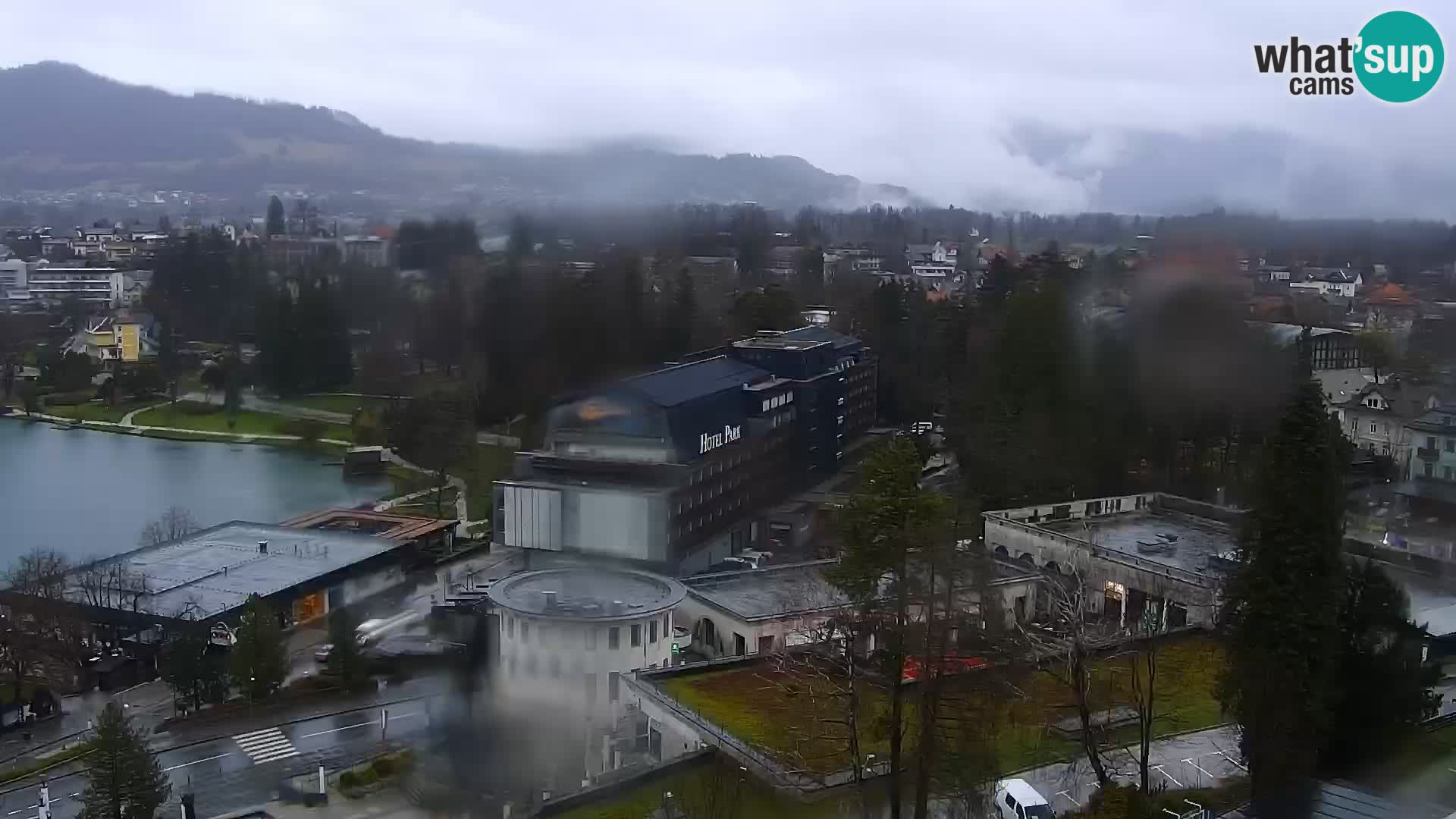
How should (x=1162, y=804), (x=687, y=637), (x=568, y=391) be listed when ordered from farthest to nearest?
1. (x=568, y=391)
2. (x=687, y=637)
3. (x=1162, y=804)

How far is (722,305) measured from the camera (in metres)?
8.33

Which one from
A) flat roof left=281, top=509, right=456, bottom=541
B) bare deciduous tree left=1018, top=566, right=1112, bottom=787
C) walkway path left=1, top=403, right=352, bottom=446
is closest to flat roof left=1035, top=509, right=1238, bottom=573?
bare deciduous tree left=1018, top=566, right=1112, bottom=787

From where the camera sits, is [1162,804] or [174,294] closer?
[1162,804]

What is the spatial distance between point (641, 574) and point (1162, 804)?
1.67 metres

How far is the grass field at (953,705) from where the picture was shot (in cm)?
267

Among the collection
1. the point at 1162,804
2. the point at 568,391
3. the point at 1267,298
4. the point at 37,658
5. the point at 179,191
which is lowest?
the point at 37,658

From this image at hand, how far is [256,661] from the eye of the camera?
397 cm

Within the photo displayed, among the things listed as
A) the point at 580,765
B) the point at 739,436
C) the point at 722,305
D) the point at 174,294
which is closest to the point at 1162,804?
the point at 580,765

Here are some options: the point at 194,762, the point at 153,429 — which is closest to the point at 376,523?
the point at 194,762

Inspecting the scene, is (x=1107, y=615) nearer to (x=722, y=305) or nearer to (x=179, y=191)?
(x=722, y=305)

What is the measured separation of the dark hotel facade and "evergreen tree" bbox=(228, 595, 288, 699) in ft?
2.83

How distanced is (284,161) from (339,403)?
7.22 feet

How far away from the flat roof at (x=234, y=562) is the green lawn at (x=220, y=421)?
306 centimetres

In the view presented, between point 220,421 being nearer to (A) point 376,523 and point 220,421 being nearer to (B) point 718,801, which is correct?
(A) point 376,523
